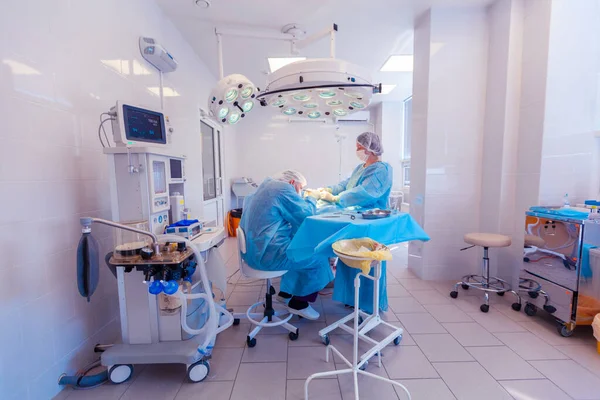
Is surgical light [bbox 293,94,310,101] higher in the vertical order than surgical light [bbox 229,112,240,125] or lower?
higher

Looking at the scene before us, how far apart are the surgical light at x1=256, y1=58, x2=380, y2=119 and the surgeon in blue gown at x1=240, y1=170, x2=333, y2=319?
650mm

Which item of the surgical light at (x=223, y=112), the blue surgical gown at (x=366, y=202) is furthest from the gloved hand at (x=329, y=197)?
the surgical light at (x=223, y=112)

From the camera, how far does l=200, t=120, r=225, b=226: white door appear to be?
4121 millimetres

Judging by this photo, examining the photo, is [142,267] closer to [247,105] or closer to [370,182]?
[247,105]

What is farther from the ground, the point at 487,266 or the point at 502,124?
the point at 502,124

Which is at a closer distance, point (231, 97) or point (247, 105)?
point (231, 97)

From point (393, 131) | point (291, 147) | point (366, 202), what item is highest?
point (393, 131)

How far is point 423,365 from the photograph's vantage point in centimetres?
167

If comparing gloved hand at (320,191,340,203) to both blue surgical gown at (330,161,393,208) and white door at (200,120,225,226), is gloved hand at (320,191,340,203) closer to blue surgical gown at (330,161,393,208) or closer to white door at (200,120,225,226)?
blue surgical gown at (330,161,393,208)

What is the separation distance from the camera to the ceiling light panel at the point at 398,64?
12.2ft

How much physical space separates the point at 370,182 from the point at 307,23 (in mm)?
1910

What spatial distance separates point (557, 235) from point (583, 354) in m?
0.80

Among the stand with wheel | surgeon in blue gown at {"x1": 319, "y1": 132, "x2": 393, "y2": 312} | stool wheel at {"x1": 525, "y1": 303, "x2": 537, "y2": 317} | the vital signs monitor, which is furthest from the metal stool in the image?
the vital signs monitor

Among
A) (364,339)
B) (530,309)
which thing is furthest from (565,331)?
(364,339)
